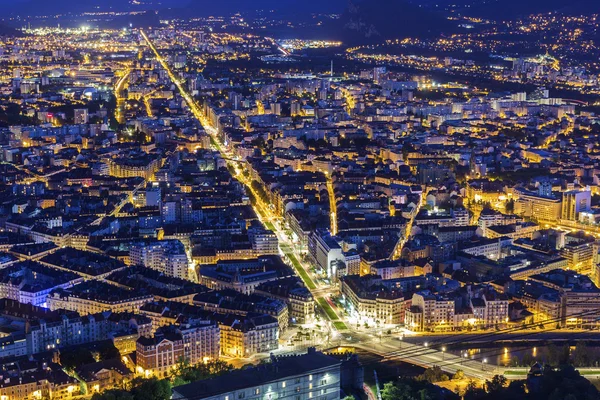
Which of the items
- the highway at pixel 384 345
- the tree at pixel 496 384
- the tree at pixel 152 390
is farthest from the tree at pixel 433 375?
the tree at pixel 152 390

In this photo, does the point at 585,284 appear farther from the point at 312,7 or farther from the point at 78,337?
the point at 312,7

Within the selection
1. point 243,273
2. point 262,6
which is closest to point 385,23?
point 262,6

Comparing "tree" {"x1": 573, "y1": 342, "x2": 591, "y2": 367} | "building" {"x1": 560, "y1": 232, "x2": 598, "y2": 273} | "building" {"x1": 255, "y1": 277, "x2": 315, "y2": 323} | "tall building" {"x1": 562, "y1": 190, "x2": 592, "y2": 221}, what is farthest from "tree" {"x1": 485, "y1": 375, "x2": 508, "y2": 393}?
"tall building" {"x1": 562, "y1": 190, "x2": 592, "y2": 221}

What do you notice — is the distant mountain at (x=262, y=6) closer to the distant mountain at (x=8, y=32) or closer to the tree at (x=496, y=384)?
the distant mountain at (x=8, y=32)

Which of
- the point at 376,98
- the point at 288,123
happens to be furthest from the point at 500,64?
the point at 288,123

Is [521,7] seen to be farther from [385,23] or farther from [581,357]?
[581,357]

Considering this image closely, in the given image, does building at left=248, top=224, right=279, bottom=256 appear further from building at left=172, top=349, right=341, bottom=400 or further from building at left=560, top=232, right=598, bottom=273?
building at left=172, top=349, right=341, bottom=400
